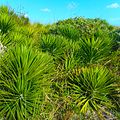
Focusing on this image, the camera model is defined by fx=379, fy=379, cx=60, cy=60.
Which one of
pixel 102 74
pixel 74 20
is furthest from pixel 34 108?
pixel 74 20

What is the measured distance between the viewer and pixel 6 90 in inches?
162

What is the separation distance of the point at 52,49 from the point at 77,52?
0.43m

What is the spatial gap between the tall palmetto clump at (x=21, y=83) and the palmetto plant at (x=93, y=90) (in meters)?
0.50

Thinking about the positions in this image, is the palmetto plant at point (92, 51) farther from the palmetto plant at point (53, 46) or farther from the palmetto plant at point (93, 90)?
the palmetto plant at point (93, 90)

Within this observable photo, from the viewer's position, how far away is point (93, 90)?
4.62m

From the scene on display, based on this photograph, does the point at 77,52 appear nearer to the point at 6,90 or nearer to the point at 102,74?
the point at 102,74

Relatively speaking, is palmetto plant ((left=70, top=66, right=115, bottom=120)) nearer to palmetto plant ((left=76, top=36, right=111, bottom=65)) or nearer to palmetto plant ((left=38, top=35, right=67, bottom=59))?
palmetto plant ((left=76, top=36, right=111, bottom=65))

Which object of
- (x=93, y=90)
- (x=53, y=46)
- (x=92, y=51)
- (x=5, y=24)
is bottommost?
(x=93, y=90)

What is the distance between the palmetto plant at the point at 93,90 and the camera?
14.5ft

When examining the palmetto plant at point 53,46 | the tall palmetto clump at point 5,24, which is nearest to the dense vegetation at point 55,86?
the palmetto plant at point 53,46

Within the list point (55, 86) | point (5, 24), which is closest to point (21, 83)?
point (55, 86)

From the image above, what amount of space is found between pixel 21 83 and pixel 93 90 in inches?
38.8

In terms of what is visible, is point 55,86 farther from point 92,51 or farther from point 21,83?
point 92,51

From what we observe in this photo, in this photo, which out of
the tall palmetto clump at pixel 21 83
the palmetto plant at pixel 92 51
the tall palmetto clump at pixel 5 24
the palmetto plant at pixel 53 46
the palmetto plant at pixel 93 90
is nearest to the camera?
the tall palmetto clump at pixel 21 83
